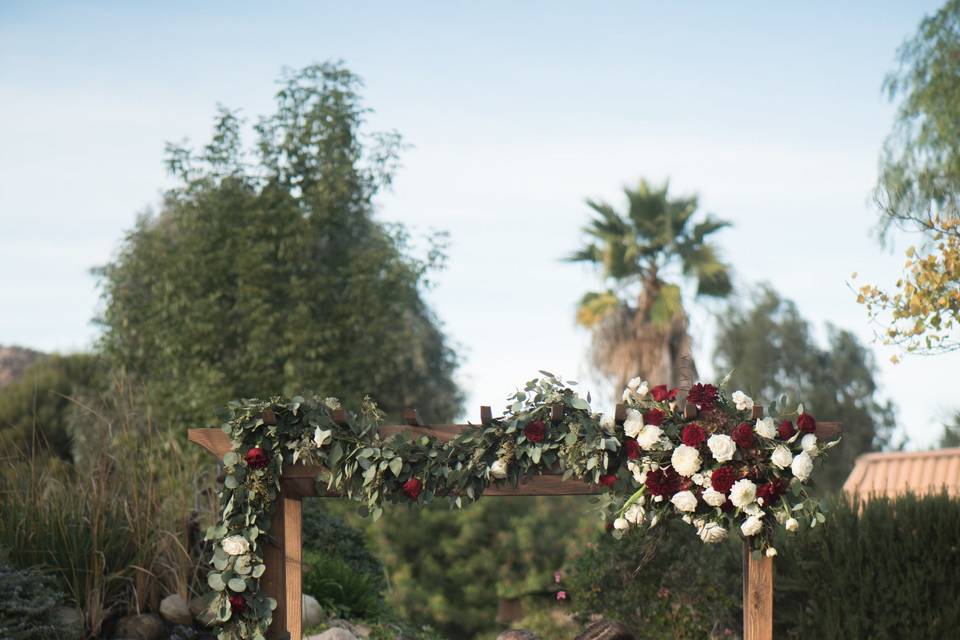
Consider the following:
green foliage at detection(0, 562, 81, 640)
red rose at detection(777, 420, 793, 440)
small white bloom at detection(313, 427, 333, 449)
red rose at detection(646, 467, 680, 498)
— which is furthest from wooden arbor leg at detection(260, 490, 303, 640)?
red rose at detection(777, 420, 793, 440)

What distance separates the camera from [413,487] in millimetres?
5883

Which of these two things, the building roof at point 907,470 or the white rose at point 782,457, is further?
the building roof at point 907,470

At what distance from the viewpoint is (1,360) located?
3416cm

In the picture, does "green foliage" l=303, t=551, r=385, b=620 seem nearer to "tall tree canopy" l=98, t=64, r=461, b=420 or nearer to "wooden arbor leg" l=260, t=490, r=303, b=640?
"wooden arbor leg" l=260, t=490, r=303, b=640

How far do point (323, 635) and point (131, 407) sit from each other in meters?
2.32

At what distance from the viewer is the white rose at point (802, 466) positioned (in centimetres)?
562

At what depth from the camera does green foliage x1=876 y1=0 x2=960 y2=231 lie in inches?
619

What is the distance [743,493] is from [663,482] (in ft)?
1.36

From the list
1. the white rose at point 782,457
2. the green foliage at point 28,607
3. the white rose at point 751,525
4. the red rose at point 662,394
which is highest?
the red rose at point 662,394

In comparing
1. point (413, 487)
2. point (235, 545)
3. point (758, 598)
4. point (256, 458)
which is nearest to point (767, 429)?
point (758, 598)

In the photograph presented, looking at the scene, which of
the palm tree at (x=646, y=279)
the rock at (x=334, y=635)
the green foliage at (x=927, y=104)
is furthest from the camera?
the palm tree at (x=646, y=279)

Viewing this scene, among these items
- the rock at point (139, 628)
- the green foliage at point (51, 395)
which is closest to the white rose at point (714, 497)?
the rock at point (139, 628)

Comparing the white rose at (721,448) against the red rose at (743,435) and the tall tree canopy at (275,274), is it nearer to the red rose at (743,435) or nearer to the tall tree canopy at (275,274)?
the red rose at (743,435)

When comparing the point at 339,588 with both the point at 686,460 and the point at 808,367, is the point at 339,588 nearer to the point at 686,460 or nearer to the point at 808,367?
the point at 686,460
